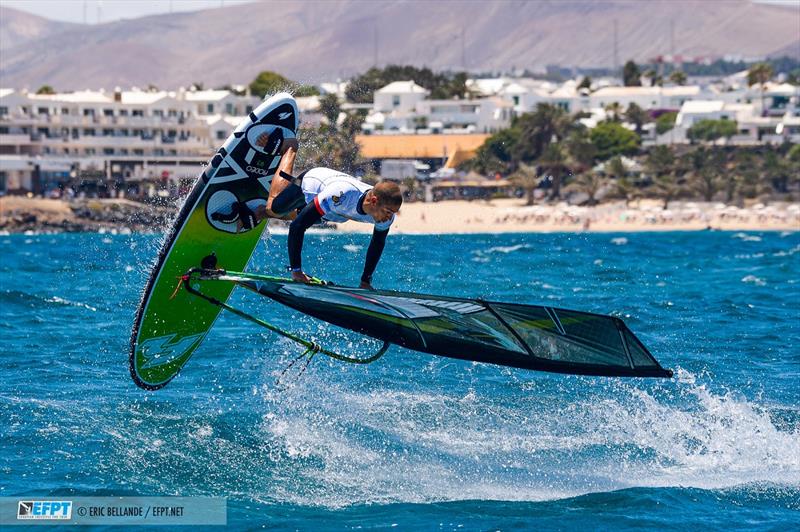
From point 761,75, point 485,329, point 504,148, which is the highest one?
point 761,75

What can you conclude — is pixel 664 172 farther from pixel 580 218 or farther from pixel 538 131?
pixel 580 218

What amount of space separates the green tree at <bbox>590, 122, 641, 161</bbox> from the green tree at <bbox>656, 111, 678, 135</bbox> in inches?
523

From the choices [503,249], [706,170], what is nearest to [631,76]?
[706,170]

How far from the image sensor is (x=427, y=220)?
81.3m

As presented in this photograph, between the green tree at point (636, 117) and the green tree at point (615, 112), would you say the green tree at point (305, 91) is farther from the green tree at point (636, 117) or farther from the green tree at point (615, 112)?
the green tree at point (636, 117)

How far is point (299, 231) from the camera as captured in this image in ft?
36.7

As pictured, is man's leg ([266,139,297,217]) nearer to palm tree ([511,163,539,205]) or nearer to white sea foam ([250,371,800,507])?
white sea foam ([250,371,800,507])

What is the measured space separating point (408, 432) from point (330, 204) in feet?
9.48

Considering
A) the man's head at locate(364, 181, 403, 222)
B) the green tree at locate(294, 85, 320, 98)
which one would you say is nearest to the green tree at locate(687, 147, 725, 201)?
the green tree at locate(294, 85, 320, 98)

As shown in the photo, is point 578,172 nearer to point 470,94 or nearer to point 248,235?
point 470,94

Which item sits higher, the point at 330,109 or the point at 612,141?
the point at 330,109

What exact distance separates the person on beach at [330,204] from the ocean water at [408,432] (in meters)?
1.97

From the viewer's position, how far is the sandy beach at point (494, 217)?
76938mm

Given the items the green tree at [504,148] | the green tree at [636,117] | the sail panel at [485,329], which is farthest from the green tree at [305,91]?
the green tree at [636,117]
